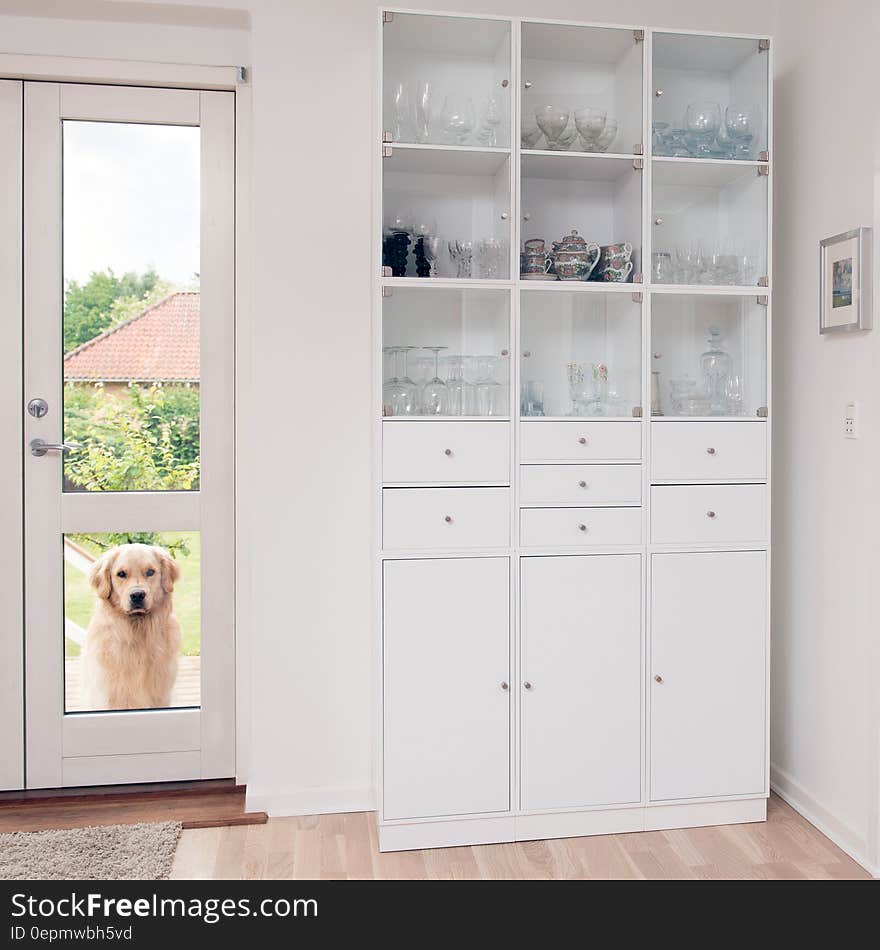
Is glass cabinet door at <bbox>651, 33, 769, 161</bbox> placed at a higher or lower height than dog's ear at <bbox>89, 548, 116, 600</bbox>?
higher

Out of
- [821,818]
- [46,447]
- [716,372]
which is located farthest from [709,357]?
[46,447]

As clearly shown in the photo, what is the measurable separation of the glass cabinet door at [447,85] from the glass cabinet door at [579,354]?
496mm

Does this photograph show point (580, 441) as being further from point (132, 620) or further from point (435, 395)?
point (132, 620)

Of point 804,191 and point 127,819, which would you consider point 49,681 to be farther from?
point 804,191

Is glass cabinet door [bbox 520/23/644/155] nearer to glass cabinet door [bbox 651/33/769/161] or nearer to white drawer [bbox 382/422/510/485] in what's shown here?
glass cabinet door [bbox 651/33/769/161]

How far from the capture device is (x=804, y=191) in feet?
9.11

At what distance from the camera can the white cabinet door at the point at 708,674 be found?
105 inches

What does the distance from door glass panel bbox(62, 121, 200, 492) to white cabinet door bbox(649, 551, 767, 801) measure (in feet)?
5.20

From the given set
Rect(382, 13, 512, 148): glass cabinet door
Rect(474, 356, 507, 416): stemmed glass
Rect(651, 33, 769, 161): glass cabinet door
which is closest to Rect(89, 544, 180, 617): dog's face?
Rect(474, 356, 507, 416): stemmed glass

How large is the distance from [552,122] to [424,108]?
38 centimetres

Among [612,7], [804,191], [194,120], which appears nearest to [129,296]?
[194,120]

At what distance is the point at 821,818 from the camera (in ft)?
8.83

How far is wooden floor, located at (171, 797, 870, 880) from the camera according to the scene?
7.97 ft
